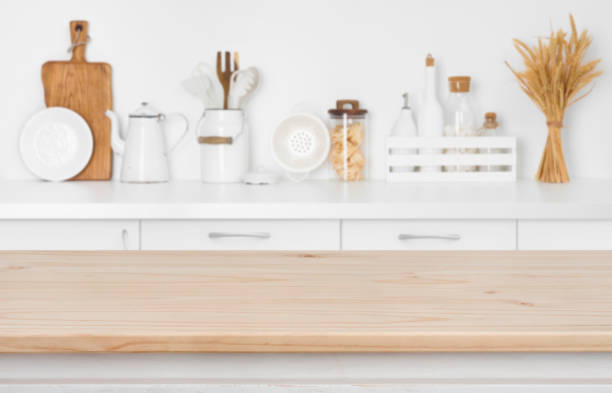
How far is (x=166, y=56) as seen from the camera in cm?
248

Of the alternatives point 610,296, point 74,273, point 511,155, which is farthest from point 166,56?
point 610,296

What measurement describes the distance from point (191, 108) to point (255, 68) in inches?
10.5

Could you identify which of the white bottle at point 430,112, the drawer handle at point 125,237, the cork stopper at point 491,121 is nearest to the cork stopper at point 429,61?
the white bottle at point 430,112

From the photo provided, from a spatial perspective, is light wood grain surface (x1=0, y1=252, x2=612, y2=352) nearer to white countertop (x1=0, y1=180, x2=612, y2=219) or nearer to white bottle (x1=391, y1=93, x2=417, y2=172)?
white countertop (x1=0, y1=180, x2=612, y2=219)

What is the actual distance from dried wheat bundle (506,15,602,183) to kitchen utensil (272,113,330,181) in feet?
2.21

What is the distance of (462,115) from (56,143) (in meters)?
1.36

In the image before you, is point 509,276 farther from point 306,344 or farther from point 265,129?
point 265,129

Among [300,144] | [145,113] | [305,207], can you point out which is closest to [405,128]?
[300,144]

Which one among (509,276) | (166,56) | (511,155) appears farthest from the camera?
(166,56)

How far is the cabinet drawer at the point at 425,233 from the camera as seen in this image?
1.80 meters

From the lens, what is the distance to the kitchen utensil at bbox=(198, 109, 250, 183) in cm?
229

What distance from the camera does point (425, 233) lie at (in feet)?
5.92

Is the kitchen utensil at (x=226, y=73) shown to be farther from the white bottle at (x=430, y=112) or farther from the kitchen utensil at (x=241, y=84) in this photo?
the white bottle at (x=430, y=112)

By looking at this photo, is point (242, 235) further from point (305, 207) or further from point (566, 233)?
point (566, 233)
